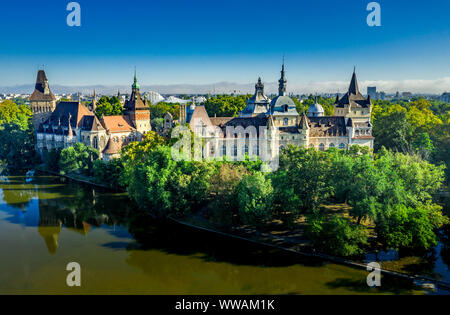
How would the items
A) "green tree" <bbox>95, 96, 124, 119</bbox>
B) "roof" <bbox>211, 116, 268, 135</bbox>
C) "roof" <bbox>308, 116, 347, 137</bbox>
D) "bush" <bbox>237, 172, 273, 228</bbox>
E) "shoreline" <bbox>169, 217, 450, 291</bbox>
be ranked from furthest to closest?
"green tree" <bbox>95, 96, 124, 119</bbox>
"roof" <bbox>308, 116, 347, 137</bbox>
"roof" <bbox>211, 116, 268, 135</bbox>
"bush" <bbox>237, 172, 273, 228</bbox>
"shoreline" <bbox>169, 217, 450, 291</bbox>

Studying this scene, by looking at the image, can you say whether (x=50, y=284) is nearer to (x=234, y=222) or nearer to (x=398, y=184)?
(x=234, y=222)

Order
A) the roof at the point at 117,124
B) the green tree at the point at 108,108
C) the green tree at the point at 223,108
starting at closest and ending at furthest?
the roof at the point at 117,124 < the green tree at the point at 108,108 < the green tree at the point at 223,108

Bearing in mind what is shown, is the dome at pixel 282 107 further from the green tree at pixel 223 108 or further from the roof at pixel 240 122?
the green tree at pixel 223 108

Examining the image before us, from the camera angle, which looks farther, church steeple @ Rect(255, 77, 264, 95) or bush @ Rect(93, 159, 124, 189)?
church steeple @ Rect(255, 77, 264, 95)

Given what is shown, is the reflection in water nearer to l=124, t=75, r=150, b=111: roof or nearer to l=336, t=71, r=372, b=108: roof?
l=124, t=75, r=150, b=111: roof

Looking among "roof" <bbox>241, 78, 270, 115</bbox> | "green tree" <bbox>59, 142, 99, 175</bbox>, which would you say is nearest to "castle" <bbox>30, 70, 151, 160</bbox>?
"green tree" <bbox>59, 142, 99, 175</bbox>

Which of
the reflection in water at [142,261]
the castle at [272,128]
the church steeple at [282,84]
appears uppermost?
the church steeple at [282,84]

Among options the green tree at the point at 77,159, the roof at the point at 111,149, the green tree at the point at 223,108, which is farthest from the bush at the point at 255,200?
the green tree at the point at 223,108

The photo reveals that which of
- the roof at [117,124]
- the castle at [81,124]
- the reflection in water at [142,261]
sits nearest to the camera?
the reflection in water at [142,261]
